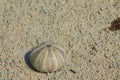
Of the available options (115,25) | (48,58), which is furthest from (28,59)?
(115,25)

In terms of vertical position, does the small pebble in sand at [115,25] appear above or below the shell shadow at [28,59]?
above

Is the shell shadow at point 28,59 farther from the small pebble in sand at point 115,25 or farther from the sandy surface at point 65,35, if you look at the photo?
the small pebble in sand at point 115,25

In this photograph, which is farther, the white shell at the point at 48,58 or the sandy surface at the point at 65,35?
the sandy surface at the point at 65,35

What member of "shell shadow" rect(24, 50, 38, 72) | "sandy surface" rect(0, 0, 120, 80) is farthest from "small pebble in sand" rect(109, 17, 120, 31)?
"shell shadow" rect(24, 50, 38, 72)

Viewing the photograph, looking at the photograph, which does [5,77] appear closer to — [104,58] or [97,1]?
[104,58]

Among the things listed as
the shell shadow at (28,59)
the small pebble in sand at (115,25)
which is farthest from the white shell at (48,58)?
the small pebble in sand at (115,25)

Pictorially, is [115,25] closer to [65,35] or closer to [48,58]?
[65,35]
